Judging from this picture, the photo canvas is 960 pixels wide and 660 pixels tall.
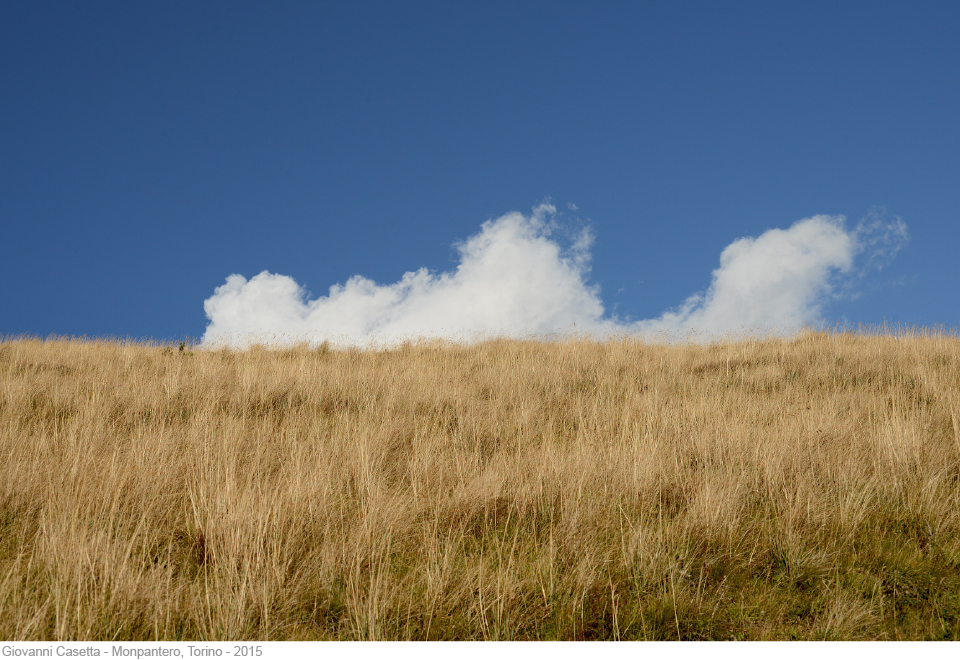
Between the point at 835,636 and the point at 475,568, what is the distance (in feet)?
6.33

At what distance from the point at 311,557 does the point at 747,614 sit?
2.56 m

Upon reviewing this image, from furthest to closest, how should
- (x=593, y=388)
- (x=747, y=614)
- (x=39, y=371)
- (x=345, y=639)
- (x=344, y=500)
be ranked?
(x=39, y=371)
(x=593, y=388)
(x=344, y=500)
(x=747, y=614)
(x=345, y=639)

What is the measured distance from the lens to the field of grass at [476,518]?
282 cm

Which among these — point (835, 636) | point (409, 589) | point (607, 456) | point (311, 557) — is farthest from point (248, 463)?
point (835, 636)

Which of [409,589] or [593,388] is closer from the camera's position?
[409,589]

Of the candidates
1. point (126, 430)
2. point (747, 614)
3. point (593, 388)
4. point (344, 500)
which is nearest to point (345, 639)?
point (344, 500)

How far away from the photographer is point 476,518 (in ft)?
13.0

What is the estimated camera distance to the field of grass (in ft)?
9.26

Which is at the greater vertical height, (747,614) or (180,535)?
(180,535)

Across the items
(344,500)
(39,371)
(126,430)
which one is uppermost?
(39,371)

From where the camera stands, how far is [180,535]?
366cm

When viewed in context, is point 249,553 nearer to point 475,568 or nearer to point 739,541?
point 475,568

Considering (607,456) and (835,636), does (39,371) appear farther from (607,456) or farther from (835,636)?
(835,636)

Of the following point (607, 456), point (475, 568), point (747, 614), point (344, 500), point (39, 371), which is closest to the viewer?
point (747, 614)
